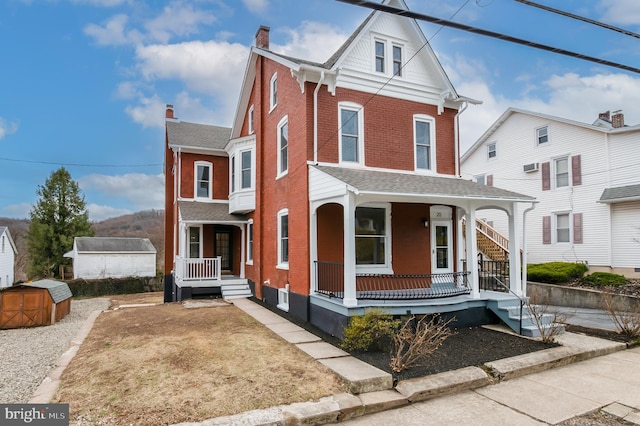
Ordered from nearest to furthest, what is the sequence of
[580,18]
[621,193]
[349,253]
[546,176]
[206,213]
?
[580,18] < [349,253] < [621,193] < [206,213] < [546,176]

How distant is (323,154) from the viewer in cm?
1036

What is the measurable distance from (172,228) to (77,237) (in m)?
16.8

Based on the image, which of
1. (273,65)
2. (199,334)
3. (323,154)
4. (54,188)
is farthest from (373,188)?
(54,188)

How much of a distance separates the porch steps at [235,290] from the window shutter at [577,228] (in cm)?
1583

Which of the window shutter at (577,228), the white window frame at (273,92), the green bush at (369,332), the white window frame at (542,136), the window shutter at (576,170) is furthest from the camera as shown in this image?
the white window frame at (542,136)

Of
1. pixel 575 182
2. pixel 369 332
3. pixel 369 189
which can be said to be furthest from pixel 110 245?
pixel 575 182

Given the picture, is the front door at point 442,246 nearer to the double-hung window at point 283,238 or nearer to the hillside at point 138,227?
the double-hung window at point 283,238

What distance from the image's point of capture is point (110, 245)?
32.8m

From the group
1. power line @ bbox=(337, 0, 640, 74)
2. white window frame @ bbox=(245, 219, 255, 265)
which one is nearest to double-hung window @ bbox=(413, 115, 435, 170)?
power line @ bbox=(337, 0, 640, 74)

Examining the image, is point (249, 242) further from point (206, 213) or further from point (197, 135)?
point (197, 135)

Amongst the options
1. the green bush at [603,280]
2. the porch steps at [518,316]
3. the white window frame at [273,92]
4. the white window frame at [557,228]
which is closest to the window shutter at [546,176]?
the white window frame at [557,228]

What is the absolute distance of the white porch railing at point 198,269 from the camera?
1506cm

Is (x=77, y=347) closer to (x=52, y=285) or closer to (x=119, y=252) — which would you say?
(x=52, y=285)

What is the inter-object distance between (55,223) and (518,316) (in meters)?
34.9
